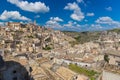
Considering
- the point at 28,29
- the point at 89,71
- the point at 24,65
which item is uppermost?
the point at 28,29

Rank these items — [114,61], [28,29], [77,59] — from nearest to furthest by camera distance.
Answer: [114,61]
[77,59]
[28,29]

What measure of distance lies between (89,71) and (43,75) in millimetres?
15030

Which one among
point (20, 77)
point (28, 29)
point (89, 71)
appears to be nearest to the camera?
point (20, 77)

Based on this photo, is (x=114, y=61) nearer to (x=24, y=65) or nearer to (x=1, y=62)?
(x=24, y=65)

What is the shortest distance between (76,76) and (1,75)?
1459 cm

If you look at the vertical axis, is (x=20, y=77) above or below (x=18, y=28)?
below

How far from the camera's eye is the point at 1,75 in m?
33.0

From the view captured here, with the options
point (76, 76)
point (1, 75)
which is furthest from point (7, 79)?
point (76, 76)

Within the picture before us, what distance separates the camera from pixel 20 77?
35.4 metres

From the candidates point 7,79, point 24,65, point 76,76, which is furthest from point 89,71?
point 7,79

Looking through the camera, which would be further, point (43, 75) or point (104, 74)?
point (43, 75)

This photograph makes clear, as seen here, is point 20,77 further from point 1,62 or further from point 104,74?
point 104,74

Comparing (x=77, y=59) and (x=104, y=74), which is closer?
(x=104, y=74)

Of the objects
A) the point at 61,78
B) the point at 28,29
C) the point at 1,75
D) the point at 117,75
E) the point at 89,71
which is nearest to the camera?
the point at 117,75
